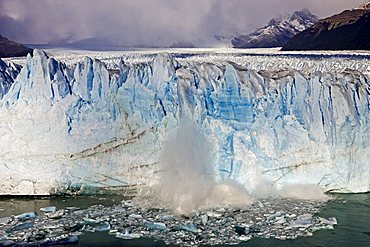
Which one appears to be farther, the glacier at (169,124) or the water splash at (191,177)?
the glacier at (169,124)

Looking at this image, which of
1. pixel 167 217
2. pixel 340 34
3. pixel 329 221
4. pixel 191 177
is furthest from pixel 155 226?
pixel 340 34

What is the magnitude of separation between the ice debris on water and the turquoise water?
12 centimetres

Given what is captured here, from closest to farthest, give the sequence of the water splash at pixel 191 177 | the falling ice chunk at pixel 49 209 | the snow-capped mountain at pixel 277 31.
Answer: the falling ice chunk at pixel 49 209 < the water splash at pixel 191 177 < the snow-capped mountain at pixel 277 31

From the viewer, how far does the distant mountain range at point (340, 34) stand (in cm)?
1476

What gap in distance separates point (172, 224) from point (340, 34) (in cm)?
1055

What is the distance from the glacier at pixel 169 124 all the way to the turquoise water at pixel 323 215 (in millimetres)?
324

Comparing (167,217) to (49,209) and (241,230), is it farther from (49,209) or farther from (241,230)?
(49,209)

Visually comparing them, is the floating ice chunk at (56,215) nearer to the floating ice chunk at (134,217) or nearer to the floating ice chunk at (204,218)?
the floating ice chunk at (134,217)

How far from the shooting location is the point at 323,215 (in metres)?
7.77

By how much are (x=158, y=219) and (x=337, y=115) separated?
12.1 ft

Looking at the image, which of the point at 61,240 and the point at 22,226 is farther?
the point at 22,226

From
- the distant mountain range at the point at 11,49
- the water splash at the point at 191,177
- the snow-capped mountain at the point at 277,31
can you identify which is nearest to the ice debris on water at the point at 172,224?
the water splash at the point at 191,177

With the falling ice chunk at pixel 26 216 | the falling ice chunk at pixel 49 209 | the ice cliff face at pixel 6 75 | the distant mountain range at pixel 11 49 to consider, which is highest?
the distant mountain range at pixel 11 49

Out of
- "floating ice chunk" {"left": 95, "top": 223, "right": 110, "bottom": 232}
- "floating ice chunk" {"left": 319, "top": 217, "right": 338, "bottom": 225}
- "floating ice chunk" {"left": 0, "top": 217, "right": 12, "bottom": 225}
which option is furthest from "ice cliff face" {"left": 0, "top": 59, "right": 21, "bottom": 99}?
"floating ice chunk" {"left": 319, "top": 217, "right": 338, "bottom": 225}
